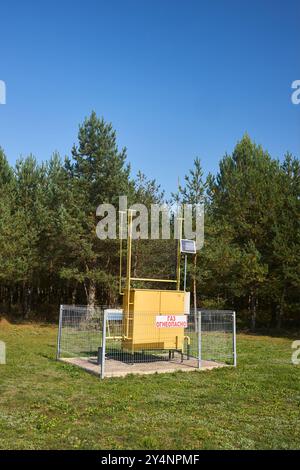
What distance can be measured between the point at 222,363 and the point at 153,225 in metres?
13.4

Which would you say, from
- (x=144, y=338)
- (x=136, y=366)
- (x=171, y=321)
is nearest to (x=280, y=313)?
(x=171, y=321)

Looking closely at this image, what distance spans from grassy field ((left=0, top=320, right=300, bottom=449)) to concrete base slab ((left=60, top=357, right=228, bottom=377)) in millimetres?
359

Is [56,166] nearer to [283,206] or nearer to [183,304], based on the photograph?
[283,206]

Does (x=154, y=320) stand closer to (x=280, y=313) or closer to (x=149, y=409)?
(x=149, y=409)

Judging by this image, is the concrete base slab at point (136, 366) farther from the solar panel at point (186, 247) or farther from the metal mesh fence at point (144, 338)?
the solar panel at point (186, 247)

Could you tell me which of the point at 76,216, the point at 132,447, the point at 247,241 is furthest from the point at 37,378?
the point at 247,241

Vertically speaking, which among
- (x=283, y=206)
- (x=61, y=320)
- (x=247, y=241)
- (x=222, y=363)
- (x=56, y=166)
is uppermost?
(x=56, y=166)

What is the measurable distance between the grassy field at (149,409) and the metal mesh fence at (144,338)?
95 centimetres

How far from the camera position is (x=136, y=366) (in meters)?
11.6

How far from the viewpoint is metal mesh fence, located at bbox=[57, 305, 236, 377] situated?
11630 mm

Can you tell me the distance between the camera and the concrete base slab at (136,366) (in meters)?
10.7

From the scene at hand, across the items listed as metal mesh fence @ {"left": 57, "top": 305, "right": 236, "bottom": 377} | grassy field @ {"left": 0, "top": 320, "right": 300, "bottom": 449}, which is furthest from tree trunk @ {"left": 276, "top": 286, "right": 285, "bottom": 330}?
grassy field @ {"left": 0, "top": 320, "right": 300, "bottom": 449}

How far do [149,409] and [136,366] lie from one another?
13.5 feet
